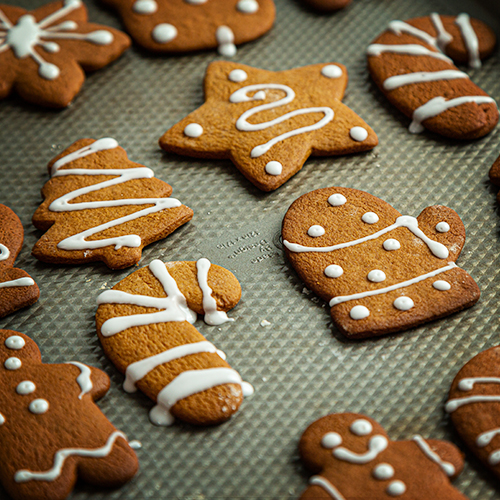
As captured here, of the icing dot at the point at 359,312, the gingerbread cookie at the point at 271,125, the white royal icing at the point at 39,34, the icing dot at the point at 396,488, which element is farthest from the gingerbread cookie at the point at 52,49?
the icing dot at the point at 396,488

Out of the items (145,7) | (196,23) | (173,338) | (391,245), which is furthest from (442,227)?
(145,7)

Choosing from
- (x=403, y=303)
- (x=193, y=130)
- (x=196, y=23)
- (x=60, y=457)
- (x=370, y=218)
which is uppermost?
(x=196, y=23)

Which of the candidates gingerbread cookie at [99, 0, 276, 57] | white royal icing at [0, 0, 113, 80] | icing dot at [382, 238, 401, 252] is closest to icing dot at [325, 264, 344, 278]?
icing dot at [382, 238, 401, 252]

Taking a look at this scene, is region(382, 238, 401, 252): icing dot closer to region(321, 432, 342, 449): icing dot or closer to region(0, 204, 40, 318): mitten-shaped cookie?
region(321, 432, 342, 449): icing dot

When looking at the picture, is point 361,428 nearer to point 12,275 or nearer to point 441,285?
point 441,285

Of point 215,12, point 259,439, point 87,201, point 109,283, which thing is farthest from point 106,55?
point 259,439

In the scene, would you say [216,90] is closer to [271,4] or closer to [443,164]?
[271,4]

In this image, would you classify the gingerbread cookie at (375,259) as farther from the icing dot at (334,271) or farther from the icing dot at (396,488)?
the icing dot at (396,488)
